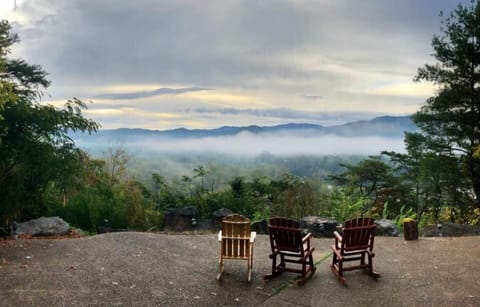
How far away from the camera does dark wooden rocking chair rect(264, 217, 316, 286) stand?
6.74m

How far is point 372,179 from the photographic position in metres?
25.2

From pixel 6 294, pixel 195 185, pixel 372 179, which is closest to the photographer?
pixel 6 294

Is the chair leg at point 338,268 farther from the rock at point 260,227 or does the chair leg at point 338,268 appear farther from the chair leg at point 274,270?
the rock at point 260,227

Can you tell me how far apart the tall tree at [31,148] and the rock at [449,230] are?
6.89 metres

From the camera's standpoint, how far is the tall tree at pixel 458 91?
1553 cm

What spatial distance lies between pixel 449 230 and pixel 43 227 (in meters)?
7.84

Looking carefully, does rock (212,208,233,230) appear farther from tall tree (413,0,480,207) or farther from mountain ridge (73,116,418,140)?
mountain ridge (73,116,418,140)

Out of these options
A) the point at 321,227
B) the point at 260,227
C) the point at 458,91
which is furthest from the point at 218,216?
the point at 458,91

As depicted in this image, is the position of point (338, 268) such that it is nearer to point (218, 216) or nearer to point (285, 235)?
point (285, 235)

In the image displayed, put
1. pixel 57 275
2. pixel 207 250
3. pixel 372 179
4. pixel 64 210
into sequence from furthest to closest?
pixel 372 179, pixel 64 210, pixel 207 250, pixel 57 275

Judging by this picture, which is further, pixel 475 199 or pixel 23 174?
pixel 475 199

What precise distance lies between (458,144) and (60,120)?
41.0 feet

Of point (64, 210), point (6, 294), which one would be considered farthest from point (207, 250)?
point (64, 210)

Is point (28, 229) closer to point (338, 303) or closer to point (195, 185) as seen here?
point (195, 185)
